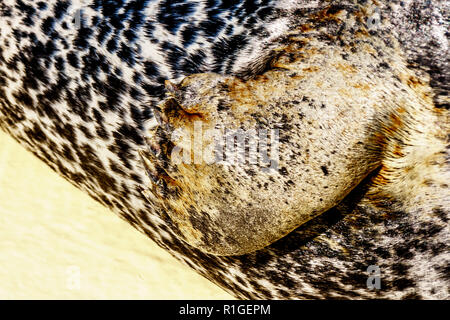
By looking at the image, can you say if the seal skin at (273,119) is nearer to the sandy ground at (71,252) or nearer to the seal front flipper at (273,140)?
the seal front flipper at (273,140)

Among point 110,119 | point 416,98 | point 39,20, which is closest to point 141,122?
point 110,119

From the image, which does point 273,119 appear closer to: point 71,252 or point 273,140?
point 273,140

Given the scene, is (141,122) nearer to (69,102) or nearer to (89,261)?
(69,102)

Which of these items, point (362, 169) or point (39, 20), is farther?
point (39, 20)

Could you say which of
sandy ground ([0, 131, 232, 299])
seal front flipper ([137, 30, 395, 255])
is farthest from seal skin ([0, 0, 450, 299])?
sandy ground ([0, 131, 232, 299])

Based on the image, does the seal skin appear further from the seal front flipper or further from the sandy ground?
the sandy ground

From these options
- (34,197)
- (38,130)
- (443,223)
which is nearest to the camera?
(443,223)

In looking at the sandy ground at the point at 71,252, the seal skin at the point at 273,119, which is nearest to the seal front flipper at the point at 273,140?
the seal skin at the point at 273,119
